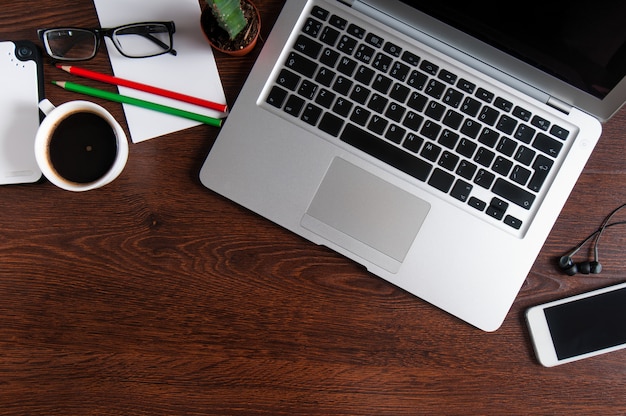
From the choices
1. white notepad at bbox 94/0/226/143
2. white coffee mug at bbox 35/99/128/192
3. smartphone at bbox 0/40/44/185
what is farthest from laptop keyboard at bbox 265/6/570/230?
smartphone at bbox 0/40/44/185

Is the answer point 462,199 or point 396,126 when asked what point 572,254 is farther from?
point 396,126

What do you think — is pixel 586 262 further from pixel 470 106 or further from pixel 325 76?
pixel 325 76

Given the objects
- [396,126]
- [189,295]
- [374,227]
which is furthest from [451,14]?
[189,295]

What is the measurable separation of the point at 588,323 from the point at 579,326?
1cm

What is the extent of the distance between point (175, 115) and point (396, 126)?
0.31m

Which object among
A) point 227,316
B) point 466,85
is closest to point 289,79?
point 466,85

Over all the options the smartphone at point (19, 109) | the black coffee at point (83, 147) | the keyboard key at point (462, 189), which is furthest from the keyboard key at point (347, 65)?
the smartphone at point (19, 109)

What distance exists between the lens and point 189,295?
2.44 ft

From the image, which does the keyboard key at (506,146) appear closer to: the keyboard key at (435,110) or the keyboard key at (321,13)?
the keyboard key at (435,110)

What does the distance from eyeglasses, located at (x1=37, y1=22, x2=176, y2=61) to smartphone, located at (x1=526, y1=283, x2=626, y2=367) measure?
637 mm

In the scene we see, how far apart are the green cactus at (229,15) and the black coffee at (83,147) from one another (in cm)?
20

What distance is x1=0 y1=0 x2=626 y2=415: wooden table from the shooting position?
2.42ft

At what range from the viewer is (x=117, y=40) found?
0.74 m

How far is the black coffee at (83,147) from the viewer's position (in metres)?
0.69
